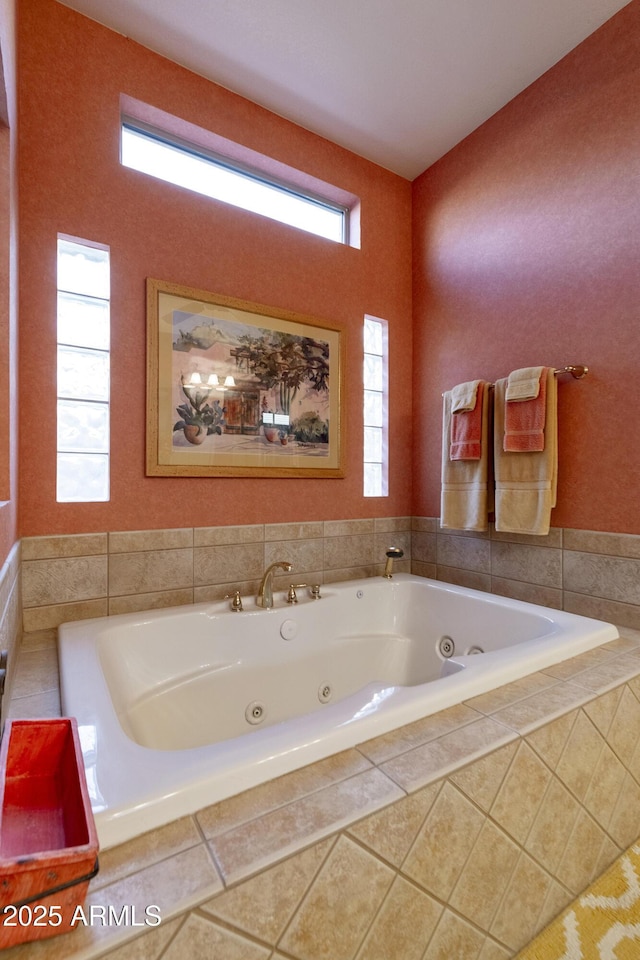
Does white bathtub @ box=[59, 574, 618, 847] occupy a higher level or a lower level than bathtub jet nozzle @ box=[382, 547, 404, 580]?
lower

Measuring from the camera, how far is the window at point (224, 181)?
6.33 feet

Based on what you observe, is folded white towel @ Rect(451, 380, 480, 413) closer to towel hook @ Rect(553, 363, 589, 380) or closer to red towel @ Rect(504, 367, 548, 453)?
red towel @ Rect(504, 367, 548, 453)

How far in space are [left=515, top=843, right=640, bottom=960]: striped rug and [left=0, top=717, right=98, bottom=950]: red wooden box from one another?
92 centimetres

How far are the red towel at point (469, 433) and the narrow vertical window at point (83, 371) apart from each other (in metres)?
1.58

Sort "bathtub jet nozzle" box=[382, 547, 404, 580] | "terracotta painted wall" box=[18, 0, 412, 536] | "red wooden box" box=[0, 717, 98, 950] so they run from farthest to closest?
"bathtub jet nozzle" box=[382, 547, 404, 580], "terracotta painted wall" box=[18, 0, 412, 536], "red wooden box" box=[0, 717, 98, 950]

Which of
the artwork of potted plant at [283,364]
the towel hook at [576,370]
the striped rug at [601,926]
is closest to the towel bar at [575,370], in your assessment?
the towel hook at [576,370]

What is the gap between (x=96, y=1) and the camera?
1645 millimetres

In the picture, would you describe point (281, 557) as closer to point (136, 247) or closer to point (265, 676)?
point (265, 676)

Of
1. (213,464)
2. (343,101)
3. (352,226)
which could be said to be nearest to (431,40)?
(343,101)

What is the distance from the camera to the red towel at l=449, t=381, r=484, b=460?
208cm

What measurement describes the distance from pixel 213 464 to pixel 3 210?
109cm

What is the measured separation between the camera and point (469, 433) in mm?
2104

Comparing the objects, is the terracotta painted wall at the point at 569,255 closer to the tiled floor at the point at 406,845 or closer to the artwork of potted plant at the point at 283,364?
the artwork of potted plant at the point at 283,364

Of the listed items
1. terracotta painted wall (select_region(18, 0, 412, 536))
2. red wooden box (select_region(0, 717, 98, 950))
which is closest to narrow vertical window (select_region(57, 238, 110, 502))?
terracotta painted wall (select_region(18, 0, 412, 536))
